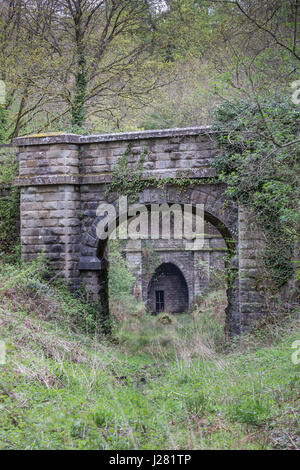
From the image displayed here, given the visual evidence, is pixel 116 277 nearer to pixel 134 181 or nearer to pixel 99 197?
pixel 99 197

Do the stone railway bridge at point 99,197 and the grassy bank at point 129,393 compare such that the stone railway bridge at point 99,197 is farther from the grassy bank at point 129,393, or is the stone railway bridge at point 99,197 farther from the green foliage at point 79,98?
the green foliage at point 79,98

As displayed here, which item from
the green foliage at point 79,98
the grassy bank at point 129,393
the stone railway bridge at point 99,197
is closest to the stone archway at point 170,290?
the green foliage at point 79,98

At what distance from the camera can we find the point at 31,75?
14711 millimetres

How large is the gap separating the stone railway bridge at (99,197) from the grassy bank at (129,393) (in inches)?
55.1

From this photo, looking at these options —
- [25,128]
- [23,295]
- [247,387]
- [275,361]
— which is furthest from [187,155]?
[25,128]

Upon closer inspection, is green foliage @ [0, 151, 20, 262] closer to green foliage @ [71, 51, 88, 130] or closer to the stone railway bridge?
the stone railway bridge

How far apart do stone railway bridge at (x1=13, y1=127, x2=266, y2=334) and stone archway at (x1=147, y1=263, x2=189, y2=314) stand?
12.4 m

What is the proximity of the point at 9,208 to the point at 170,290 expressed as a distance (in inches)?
526

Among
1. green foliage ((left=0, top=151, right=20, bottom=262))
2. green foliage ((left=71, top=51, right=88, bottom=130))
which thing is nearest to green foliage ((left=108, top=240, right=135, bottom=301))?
green foliage ((left=0, top=151, right=20, bottom=262))

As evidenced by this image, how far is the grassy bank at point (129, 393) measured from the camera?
445 cm

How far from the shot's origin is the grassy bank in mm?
4453

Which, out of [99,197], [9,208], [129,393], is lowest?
[129,393]

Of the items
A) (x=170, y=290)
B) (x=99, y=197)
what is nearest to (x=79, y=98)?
(x=99, y=197)

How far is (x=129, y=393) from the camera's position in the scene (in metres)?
6.39
